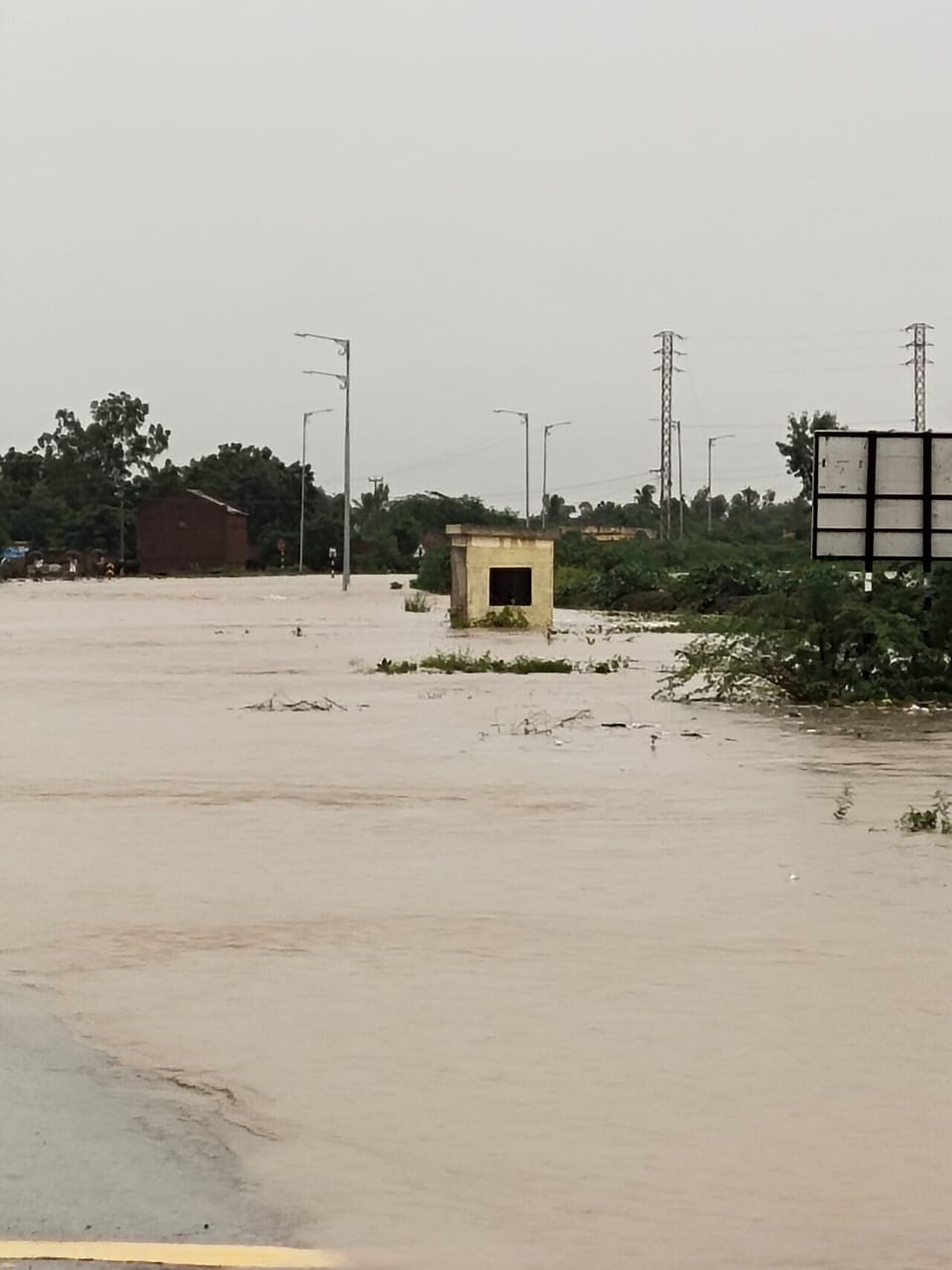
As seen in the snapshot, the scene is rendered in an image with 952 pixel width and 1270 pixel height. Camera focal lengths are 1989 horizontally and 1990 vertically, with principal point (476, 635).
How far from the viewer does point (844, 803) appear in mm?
14156

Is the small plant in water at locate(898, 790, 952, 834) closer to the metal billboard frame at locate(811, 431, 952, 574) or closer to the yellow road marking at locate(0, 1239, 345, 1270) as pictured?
the yellow road marking at locate(0, 1239, 345, 1270)

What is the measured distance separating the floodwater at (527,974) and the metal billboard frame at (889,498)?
6.39 m

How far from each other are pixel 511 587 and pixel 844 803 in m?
33.1

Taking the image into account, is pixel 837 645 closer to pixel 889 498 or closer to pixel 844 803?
pixel 889 498

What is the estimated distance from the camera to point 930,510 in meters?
24.8

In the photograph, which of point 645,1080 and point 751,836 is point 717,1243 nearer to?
point 645,1080

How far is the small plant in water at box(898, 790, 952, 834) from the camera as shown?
12.5 metres

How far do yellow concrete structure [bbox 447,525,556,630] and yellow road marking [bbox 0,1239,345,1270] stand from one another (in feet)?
129

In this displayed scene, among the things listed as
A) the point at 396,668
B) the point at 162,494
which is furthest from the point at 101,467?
the point at 396,668

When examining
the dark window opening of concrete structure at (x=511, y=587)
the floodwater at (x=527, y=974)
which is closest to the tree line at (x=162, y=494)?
the dark window opening of concrete structure at (x=511, y=587)

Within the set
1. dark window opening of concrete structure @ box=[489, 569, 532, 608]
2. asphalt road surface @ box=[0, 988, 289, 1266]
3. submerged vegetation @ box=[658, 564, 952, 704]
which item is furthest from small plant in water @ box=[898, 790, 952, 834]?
dark window opening of concrete structure @ box=[489, 569, 532, 608]

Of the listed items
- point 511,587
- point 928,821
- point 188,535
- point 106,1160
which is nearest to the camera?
point 106,1160

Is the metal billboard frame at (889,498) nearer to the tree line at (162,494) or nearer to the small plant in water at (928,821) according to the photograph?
the small plant in water at (928,821)

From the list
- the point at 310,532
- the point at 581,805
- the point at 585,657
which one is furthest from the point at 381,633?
the point at 310,532
